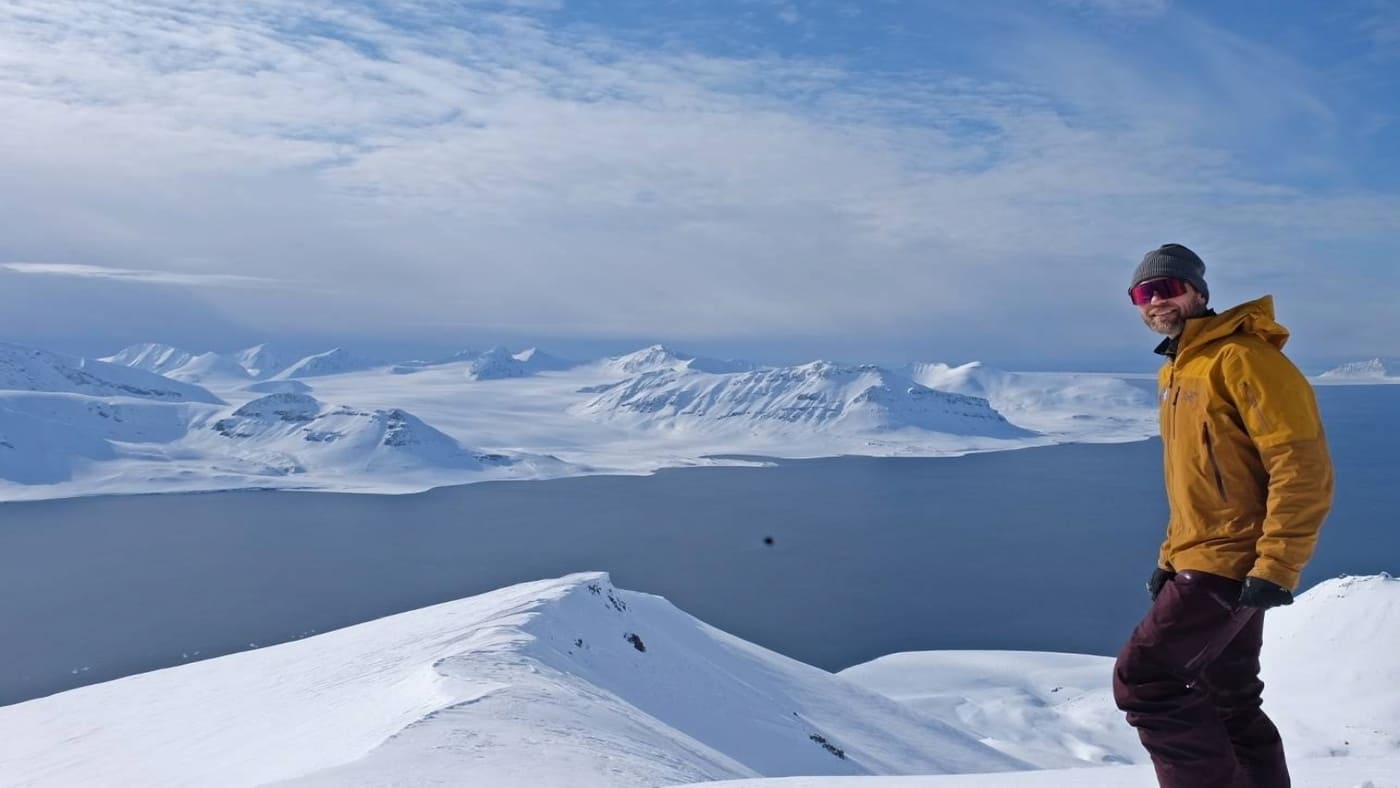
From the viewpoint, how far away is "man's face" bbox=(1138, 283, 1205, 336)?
481 centimetres

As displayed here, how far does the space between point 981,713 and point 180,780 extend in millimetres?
33593

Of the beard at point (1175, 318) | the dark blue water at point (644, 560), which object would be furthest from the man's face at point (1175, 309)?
the dark blue water at point (644, 560)

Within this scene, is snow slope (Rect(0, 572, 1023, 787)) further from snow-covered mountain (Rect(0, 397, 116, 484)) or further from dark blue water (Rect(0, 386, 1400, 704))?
snow-covered mountain (Rect(0, 397, 116, 484))

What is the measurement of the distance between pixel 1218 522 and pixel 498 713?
512 inches

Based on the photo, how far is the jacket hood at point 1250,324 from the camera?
4.42 m

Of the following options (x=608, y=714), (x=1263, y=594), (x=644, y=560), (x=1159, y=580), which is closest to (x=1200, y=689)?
(x=1159, y=580)

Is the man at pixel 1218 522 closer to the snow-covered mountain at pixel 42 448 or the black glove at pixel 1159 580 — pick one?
the black glove at pixel 1159 580

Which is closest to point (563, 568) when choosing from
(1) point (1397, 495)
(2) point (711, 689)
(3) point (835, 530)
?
(3) point (835, 530)

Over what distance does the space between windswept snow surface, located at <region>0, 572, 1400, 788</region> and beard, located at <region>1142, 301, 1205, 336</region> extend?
3667 mm

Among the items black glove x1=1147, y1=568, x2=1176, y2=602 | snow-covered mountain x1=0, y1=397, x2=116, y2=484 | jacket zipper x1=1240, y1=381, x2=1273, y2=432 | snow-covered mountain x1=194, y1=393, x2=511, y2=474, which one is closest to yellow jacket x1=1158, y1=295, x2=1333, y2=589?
jacket zipper x1=1240, y1=381, x2=1273, y2=432

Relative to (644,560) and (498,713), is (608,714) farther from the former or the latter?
(644,560)

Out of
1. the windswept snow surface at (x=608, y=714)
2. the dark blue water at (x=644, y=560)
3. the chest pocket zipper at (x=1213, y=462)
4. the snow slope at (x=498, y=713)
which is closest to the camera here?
the chest pocket zipper at (x=1213, y=462)

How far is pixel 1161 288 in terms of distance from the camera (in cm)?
486

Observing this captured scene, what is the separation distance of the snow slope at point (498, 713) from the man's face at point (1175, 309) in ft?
28.0
